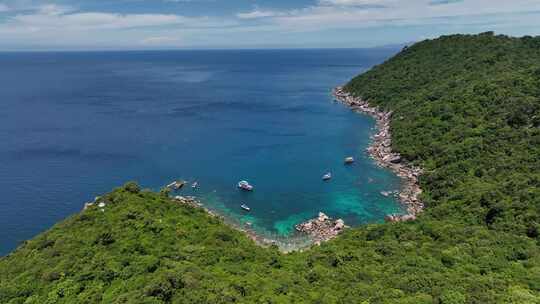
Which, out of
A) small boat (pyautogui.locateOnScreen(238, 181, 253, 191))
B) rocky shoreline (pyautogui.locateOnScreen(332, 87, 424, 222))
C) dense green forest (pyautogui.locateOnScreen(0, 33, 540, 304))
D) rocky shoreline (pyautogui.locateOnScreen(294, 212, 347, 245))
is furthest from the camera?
small boat (pyautogui.locateOnScreen(238, 181, 253, 191))

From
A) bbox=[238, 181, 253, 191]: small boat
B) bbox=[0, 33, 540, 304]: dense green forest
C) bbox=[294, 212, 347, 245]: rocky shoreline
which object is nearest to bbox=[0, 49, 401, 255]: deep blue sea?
bbox=[238, 181, 253, 191]: small boat

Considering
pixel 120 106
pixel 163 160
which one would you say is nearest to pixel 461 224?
pixel 163 160

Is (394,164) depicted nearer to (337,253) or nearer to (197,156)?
(337,253)

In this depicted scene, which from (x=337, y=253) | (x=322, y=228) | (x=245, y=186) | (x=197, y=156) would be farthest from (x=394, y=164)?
(x=197, y=156)

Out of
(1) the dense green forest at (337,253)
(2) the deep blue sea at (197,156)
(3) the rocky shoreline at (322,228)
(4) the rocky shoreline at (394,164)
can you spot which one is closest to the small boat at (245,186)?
(2) the deep blue sea at (197,156)

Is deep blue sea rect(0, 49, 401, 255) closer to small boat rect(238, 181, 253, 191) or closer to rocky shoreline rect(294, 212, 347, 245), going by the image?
small boat rect(238, 181, 253, 191)

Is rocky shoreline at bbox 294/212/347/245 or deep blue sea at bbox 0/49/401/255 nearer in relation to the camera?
rocky shoreline at bbox 294/212/347/245
